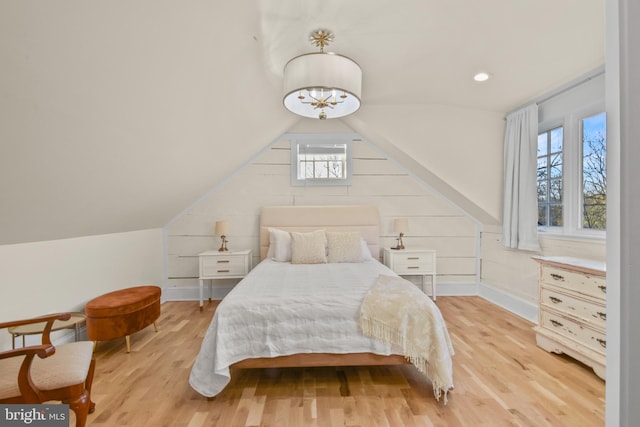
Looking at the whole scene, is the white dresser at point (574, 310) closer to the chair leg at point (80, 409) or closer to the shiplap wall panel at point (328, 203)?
the shiplap wall panel at point (328, 203)

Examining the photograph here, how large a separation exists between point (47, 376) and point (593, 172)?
155 inches

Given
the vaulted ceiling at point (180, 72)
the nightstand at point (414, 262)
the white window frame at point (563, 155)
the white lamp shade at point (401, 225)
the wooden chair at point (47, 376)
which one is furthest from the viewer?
the white lamp shade at point (401, 225)

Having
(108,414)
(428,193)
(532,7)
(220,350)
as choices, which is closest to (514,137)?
(428,193)

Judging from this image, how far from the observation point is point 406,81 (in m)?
2.56

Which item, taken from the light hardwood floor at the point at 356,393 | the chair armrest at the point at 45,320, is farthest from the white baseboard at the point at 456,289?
the chair armrest at the point at 45,320

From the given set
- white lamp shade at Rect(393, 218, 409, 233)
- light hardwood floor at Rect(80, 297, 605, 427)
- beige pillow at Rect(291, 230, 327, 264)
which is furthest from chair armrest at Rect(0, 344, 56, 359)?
white lamp shade at Rect(393, 218, 409, 233)

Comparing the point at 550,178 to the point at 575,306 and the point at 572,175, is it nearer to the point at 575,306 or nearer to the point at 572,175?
the point at 572,175

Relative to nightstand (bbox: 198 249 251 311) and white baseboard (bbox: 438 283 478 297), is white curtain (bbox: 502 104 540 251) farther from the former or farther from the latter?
nightstand (bbox: 198 249 251 311)

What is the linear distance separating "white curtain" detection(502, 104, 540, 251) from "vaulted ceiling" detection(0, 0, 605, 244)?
10.4 inches

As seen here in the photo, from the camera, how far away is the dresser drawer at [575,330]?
1.92 metres

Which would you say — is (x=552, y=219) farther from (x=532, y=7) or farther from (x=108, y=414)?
(x=108, y=414)

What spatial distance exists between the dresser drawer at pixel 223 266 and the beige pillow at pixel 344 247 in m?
1.08

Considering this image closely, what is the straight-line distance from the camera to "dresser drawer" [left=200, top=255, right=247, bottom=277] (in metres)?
3.34

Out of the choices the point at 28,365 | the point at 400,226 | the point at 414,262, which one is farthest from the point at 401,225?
the point at 28,365
